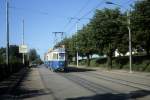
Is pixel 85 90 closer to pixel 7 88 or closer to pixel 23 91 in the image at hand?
pixel 23 91

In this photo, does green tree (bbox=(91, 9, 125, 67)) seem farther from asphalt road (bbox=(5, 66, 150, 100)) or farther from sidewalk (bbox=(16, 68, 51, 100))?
sidewalk (bbox=(16, 68, 51, 100))

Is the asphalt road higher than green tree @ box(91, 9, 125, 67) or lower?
lower

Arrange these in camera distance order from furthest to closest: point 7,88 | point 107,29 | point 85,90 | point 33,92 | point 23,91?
point 107,29
point 7,88
point 23,91
point 85,90
point 33,92

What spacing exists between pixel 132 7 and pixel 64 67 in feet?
42.3

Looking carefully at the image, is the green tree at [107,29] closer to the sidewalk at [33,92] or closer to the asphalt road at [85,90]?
the asphalt road at [85,90]

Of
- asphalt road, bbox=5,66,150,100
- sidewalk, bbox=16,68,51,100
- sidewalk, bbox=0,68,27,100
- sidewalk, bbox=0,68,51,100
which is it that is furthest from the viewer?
sidewalk, bbox=0,68,27,100

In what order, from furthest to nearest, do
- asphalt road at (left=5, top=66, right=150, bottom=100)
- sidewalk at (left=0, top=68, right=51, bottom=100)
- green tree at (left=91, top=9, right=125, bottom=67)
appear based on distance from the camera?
green tree at (left=91, top=9, right=125, bottom=67), sidewalk at (left=0, top=68, right=51, bottom=100), asphalt road at (left=5, top=66, right=150, bottom=100)

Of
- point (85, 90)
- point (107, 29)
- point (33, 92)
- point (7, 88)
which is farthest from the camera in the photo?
point (107, 29)

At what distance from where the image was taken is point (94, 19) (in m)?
62.2

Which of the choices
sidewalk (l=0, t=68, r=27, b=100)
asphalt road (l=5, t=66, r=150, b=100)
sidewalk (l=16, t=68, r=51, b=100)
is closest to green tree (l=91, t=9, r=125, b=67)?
asphalt road (l=5, t=66, r=150, b=100)

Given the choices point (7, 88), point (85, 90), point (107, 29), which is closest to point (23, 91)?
point (7, 88)

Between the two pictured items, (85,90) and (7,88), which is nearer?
(85,90)

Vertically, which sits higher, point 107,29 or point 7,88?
point 107,29

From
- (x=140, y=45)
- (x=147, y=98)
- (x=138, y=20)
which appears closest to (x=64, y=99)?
(x=147, y=98)
